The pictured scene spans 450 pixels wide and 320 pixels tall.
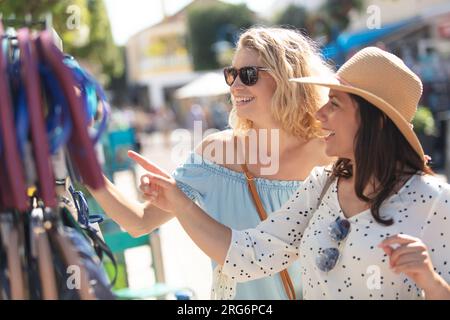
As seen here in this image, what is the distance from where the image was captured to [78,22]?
371cm

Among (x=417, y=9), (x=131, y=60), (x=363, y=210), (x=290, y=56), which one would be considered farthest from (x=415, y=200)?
(x=131, y=60)

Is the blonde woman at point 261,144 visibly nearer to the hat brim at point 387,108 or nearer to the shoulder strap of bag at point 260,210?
the shoulder strap of bag at point 260,210

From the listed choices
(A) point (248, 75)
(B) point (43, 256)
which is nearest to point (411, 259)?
(B) point (43, 256)

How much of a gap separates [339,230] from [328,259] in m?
0.08

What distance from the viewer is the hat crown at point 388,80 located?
6.42 feet

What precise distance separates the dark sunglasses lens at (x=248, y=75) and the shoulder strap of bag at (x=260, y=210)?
1.04ft

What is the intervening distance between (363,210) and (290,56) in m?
1.16

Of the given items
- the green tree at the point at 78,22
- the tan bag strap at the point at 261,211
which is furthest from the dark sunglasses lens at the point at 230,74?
the green tree at the point at 78,22

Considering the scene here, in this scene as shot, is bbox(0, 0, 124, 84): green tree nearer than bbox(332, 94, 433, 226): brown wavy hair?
No

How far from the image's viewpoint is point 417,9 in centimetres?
2341

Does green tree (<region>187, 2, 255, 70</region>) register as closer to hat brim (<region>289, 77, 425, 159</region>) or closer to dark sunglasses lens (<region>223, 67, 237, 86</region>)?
dark sunglasses lens (<region>223, 67, 237, 86</region>)

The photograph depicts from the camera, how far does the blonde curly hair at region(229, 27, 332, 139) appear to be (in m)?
2.93

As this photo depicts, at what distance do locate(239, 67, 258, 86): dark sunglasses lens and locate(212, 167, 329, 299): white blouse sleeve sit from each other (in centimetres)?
81

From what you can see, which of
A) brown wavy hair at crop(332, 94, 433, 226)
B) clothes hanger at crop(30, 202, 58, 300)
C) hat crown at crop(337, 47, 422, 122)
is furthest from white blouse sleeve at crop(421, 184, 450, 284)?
clothes hanger at crop(30, 202, 58, 300)
